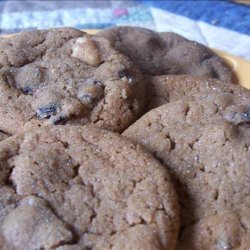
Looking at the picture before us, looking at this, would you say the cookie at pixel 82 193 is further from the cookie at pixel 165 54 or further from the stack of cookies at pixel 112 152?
the cookie at pixel 165 54

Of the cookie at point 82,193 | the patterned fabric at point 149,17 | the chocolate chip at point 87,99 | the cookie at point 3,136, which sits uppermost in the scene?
the chocolate chip at point 87,99

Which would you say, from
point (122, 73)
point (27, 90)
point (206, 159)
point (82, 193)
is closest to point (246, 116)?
point (206, 159)

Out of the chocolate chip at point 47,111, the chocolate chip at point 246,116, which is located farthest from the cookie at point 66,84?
the chocolate chip at point 246,116

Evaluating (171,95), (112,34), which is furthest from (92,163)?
(112,34)

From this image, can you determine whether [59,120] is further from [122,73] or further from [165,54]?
[165,54]

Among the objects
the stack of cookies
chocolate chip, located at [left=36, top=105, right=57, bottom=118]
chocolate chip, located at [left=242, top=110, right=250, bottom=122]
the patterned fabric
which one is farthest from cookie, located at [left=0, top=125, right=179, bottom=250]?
the patterned fabric

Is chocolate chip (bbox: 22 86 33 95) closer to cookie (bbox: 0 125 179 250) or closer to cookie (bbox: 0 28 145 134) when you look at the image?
cookie (bbox: 0 28 145 134)

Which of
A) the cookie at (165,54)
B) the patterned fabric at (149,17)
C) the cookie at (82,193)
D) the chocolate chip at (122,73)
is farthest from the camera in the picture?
the patterned fabric at (149,17)

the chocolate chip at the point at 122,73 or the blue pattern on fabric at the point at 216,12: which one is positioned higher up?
the chocolate chip at the point at 122,73
